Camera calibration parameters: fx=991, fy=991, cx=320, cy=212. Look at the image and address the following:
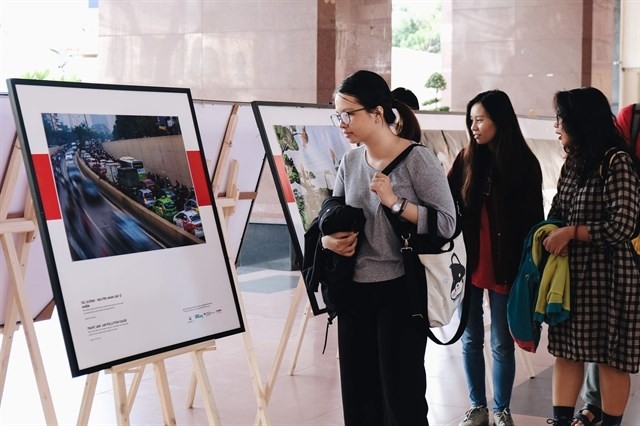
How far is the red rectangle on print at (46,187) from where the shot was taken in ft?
10.9

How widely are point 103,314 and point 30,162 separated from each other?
0.57 m

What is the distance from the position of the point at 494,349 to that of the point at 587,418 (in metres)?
0.55

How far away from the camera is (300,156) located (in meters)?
4.85

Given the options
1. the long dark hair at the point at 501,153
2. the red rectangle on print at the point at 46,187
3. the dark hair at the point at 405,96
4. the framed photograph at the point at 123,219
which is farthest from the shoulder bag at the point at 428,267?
the dark hair at the point at 405,96

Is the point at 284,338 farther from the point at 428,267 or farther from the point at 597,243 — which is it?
the point at 428,267

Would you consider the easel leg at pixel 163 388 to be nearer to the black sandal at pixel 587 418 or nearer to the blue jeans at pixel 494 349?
the blue jeans at pixel 494 349

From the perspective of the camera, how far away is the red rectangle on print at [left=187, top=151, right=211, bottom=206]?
3.93 metres

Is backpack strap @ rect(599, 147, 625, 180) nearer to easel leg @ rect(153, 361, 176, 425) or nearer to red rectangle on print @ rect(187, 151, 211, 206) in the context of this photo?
red rectangle on print @ rect(187, 151, 211, 206)

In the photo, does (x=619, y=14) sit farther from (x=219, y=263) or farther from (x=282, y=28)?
(x=219, y=263)

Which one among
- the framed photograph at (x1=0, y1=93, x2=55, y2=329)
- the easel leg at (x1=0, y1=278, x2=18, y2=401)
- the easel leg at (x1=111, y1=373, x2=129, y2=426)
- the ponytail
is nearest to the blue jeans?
the ponytail

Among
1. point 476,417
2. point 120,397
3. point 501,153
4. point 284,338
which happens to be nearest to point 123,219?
point 120,397

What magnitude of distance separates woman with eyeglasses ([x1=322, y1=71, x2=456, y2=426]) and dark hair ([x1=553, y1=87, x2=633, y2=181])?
3.48ft

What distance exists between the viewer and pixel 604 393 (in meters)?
4.34

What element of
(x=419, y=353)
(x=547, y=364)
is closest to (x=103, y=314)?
(x=419, y=353)
